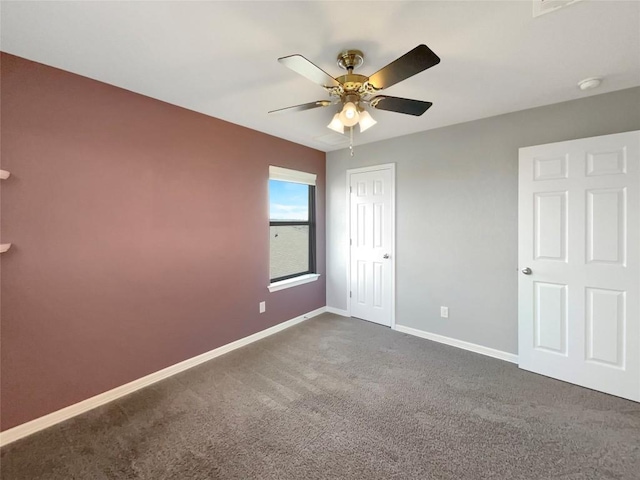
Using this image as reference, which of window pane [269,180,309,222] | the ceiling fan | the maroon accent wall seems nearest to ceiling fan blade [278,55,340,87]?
the ceiling fan

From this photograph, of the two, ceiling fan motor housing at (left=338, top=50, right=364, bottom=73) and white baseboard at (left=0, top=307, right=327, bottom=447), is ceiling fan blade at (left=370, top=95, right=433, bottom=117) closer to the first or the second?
ceiling fan motor housing at (left=338, top=50, right=364, bottom=73)

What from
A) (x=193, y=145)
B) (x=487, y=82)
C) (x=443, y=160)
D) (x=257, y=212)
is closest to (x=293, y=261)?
(x=257, y=212)

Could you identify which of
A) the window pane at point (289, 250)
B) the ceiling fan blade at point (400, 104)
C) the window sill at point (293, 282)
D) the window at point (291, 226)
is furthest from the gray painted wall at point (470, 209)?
the ceiling fan blade at point (400, 104)

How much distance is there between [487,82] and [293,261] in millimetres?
2920

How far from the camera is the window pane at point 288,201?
3.74 meters

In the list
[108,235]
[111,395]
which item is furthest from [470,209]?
[111,395]

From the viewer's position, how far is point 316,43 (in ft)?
5.69

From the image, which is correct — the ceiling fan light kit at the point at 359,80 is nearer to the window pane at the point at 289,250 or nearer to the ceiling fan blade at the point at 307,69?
the ceiling fan blade at the point at 307,69

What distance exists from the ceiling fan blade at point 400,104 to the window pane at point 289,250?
7.17ft

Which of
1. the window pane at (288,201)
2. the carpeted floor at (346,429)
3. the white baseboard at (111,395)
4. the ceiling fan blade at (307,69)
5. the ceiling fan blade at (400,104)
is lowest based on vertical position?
the carpeted floor at (346,429)

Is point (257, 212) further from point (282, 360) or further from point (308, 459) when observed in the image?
point (308, 459)

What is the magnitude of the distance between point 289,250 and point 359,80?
2.57 meters

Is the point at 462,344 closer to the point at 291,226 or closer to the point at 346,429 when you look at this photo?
the point at 346,429

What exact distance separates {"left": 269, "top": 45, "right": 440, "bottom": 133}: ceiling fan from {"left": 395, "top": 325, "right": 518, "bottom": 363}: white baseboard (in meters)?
2.52
